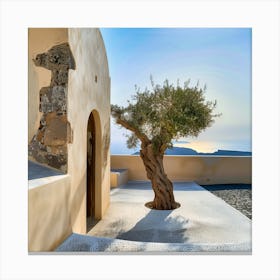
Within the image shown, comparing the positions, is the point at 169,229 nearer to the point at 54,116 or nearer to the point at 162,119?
the point at 162,119

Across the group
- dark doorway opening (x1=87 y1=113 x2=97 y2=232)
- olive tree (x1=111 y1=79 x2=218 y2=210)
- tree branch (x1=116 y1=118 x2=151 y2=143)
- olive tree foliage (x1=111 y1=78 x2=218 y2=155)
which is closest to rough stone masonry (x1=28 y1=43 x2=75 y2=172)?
dark doorway opening (x1=87 y1=113 x2=97 y2=232)

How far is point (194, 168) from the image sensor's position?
7.39 m

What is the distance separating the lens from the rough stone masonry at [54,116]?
1868mm

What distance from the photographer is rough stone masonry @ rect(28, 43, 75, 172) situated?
1868 mm

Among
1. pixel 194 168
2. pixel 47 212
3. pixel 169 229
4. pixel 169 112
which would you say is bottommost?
pixel 169 229

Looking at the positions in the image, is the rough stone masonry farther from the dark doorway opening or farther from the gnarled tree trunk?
the gnarled tree trunk

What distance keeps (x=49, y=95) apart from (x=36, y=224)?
3.68ft

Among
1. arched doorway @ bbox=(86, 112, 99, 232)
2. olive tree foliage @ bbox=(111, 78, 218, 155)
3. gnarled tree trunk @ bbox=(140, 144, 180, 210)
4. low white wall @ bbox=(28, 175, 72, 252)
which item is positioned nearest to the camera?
low white wall @ bbox=(28, 175, 72, 252)
